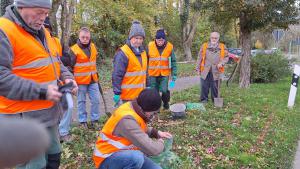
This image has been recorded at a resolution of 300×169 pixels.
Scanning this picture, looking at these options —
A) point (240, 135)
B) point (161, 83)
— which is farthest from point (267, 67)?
point (240, 135)

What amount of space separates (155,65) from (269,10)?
499 cm

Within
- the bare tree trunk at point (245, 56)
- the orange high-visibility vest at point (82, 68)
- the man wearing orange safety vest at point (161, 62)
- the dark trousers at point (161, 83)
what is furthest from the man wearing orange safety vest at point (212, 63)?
the orange high-visibility vest at point (82, 68)

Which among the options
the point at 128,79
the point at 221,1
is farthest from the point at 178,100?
the point at 128,79

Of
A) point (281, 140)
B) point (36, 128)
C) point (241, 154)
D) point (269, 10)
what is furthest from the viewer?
point (269, 10)

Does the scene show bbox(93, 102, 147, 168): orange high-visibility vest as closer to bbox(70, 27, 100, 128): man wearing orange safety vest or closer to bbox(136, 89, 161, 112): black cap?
bbox(136, 89, 161, 112): black cap

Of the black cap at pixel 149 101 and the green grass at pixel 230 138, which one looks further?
the green grass at pixel 230 138

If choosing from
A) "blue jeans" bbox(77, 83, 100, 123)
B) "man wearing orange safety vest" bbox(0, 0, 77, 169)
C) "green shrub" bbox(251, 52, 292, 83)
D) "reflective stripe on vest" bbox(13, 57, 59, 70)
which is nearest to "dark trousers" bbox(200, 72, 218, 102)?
"blue jeans" bbox(77, 83, 100, 123)

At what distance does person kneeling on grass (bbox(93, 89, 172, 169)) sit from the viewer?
348 centimetres

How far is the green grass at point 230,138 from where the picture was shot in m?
5.32

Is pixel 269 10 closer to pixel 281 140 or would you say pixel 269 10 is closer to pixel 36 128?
pixel 281 140

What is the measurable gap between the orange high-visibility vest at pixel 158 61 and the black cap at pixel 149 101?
14.6 ft

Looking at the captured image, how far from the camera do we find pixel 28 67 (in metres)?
3.06

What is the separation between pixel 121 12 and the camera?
21.5 meters

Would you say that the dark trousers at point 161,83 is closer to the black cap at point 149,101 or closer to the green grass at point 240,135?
the green grass at point 240,135
